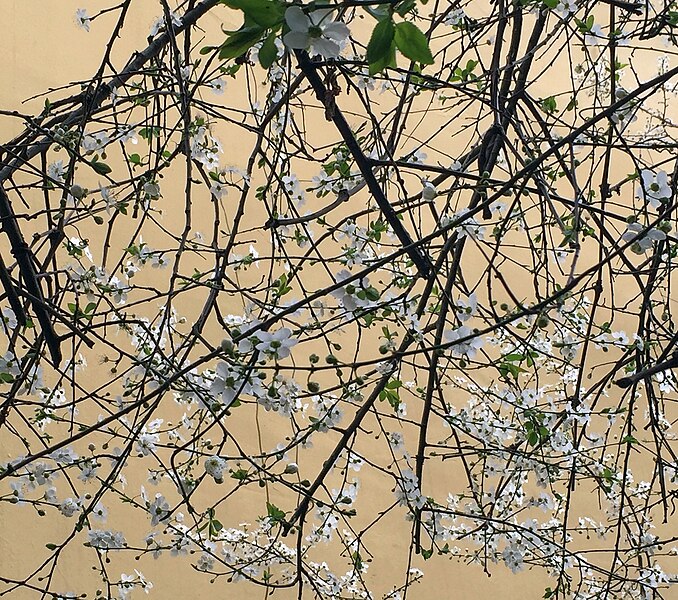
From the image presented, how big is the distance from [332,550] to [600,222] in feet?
6.66

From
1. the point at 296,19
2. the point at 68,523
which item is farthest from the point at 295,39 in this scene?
the point at 68,523

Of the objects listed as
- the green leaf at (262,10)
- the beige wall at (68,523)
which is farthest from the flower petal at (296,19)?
the beige wall at (68,523)

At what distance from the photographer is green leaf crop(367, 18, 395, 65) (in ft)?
2.04

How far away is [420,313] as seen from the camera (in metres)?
1.65

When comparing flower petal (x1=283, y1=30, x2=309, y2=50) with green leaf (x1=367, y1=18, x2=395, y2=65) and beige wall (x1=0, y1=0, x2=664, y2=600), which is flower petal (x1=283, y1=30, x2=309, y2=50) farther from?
beige wall (x1=0, y1=0, x2=664, y2=600)

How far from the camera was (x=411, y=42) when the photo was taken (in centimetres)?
64

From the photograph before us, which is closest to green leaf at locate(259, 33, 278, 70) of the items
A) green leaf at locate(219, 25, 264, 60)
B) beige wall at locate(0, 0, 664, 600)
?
green leaf at locate(219, 25, 264, 60)

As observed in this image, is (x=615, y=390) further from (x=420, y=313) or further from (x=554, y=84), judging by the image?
(x=420, y=313)

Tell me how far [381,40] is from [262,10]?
0.28 ft

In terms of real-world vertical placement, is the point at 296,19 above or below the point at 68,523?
below

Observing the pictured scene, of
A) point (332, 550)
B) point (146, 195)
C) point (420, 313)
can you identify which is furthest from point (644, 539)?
point (146, 195)

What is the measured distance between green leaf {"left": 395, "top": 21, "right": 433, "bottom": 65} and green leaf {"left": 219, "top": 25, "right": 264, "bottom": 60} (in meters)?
0.10

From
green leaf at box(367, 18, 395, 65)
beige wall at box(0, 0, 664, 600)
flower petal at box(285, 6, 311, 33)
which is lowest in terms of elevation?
green leaf at box(367, 18, 395, 65)

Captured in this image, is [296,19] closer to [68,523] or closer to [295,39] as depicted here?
[295,39]
